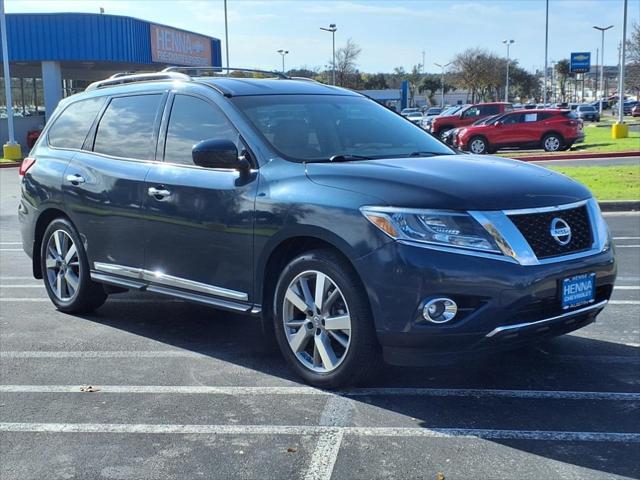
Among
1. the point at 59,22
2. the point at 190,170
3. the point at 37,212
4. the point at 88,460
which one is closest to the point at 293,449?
the point at 88,460

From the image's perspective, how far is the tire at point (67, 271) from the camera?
20.8 ft

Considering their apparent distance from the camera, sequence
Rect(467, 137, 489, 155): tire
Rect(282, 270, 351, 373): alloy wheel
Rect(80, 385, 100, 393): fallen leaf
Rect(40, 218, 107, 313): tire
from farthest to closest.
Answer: Rect(467, 137, 489, 155): tire → Rect(40, 218, 107, 313): tire → Rect(80, 385, 100, 393): fallen leaf → Rect(282, 270, 351, 373): alloy wheel

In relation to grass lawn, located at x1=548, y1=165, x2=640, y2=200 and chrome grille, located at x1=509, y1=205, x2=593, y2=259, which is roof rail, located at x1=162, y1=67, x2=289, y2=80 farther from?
grass lawn, located at x1=548, y1=165, x2=640, y2=200

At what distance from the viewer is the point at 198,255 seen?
16.9 ft

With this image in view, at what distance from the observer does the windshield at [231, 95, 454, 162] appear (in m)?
5.03

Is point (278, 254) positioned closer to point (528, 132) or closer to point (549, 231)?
point (549, 231)

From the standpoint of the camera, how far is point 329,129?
5.29m

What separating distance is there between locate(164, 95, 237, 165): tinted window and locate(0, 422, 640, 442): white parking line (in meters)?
1.99

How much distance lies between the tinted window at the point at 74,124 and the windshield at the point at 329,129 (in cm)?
186

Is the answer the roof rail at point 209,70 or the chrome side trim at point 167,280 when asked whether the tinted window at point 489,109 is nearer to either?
the roof rail at point 209,70

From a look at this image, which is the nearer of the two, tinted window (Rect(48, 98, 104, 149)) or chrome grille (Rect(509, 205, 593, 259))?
chrome grille (Rect(509, 205, 593, 259))

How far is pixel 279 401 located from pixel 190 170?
5.83ft

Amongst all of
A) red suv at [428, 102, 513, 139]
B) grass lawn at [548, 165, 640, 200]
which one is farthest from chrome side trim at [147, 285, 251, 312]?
red suv at [428, 102, 513, 139]

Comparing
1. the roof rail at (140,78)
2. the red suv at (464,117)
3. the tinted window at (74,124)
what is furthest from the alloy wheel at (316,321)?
the red suv at (464,117)
